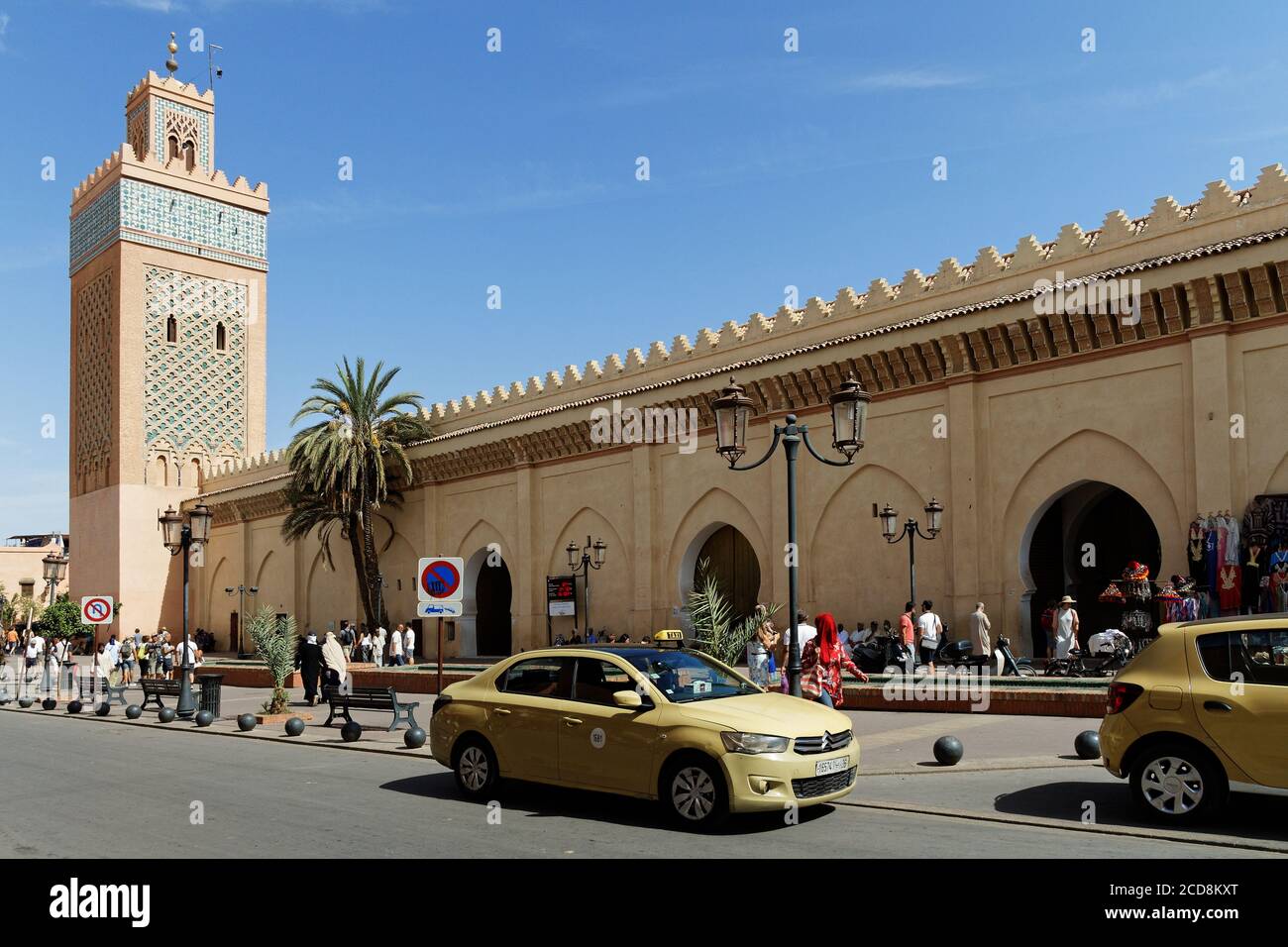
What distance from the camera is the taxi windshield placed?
880cm

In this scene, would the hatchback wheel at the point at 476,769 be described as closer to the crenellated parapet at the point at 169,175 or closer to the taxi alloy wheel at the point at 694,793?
the taxi alloy wheel at the point at 694,793

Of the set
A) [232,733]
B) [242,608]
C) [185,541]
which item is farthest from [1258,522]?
[242,608]

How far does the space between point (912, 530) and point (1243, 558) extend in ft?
19.4

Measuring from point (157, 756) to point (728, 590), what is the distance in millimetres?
16298

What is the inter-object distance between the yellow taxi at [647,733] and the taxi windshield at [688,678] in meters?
0.01

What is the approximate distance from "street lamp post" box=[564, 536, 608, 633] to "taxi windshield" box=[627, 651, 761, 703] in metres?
20.1

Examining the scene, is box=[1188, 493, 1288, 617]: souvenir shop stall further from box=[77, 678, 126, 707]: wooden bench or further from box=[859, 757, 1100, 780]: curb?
box=[77, 678, 126, 707]: wooden bench

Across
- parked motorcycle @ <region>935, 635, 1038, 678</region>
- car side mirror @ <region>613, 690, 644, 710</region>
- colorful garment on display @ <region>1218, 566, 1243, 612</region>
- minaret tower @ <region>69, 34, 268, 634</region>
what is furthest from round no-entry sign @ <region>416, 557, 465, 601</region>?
minaret tower @ <region>69, 34, 268, 634</region>

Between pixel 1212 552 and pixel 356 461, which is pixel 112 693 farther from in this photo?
pixel 1212 552

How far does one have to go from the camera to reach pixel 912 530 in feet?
72.2
